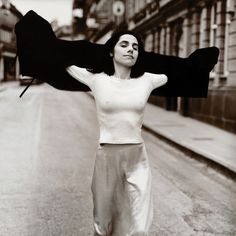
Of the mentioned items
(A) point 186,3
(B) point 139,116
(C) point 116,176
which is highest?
(A) point 186,3

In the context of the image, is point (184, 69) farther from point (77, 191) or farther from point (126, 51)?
point (77, 191)

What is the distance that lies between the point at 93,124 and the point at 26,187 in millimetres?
10608

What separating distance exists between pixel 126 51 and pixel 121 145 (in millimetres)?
674

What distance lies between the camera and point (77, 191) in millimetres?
7395

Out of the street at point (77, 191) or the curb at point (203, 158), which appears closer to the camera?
the street at point (77, 191)

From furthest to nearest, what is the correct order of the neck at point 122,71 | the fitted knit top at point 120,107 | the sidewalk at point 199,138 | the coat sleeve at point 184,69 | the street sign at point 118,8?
the street sign at point 118,8 → the sidewalk at point 199,138 → the coat sleeve at point 184,69 → the neck at point 122,71 → the fitted knit top at point 120,107

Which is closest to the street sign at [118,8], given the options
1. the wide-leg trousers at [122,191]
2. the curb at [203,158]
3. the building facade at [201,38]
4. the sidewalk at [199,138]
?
the building facade at [201,38]

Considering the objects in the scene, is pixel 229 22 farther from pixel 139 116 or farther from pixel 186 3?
pixel 139 116

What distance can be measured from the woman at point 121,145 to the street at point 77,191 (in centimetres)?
133

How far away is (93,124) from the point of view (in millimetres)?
18156

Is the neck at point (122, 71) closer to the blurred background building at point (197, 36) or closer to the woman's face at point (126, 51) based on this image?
the woman's face at point (126, 51)

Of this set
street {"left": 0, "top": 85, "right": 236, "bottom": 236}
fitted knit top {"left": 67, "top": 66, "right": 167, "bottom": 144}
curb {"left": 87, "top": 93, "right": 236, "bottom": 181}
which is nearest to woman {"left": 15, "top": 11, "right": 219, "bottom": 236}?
fitted knit top {"left": 67, "top": 66, "right": 167, "bottom": 144}

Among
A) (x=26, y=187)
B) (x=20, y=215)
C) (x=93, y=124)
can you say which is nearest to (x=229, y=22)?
(x=93, y=124)

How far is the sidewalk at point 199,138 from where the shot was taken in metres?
10.4
